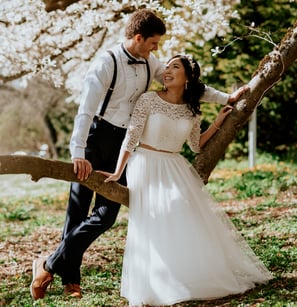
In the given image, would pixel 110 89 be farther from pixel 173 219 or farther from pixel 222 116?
pixel 173 219

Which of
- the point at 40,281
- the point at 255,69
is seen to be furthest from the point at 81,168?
the point at 255,69

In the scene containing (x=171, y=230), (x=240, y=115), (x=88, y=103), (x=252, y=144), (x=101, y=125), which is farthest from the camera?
(x=252, y=144)

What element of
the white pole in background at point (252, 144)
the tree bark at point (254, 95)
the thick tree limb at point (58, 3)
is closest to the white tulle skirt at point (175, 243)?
the tree bark at point (254, 95)

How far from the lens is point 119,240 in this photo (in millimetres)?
6230

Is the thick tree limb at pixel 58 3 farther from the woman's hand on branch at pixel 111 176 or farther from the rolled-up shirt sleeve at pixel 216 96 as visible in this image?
the woman's hand on branch at pixel 111 176

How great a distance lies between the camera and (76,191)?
402 centimetres

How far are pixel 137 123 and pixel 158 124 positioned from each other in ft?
0.51

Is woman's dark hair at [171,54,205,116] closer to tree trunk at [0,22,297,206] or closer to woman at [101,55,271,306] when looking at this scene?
woman at [101,55,271,306]

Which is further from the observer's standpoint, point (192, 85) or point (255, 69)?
point (255, 69)

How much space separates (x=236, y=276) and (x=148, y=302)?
70cm

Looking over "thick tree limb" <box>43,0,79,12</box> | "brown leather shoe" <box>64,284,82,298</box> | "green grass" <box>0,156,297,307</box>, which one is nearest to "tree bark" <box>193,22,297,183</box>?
"green grass" <box>0,156,297,307</box>

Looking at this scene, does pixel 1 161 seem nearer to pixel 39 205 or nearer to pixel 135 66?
pixel 135 66

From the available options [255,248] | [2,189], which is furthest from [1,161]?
[2,189]

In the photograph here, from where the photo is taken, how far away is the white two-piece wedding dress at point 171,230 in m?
3.74
